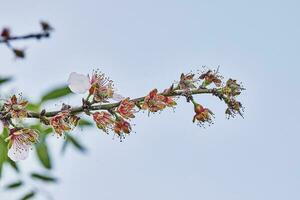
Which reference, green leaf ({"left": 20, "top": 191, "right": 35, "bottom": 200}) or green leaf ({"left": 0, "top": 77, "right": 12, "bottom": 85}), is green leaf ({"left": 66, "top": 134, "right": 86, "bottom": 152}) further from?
green leaf ({"left": 0, "top": 77, "right": 12, "bottom": 85})

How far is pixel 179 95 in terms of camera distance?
2520 millimetres

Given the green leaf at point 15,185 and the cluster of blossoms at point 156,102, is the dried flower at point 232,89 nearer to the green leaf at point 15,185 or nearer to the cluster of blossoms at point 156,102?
the cluster of blossoms at point 156,102

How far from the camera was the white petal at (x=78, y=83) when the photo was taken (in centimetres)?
261

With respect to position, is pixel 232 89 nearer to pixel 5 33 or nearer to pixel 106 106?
pixel 106 106

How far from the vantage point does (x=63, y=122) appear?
2473 mm

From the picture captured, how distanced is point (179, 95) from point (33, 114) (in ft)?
1.77

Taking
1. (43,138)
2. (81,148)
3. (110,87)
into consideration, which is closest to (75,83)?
(110,87)

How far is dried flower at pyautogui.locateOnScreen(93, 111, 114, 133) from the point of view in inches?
97.9

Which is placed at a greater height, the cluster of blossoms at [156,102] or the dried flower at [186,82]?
the dried flower at [186,82]

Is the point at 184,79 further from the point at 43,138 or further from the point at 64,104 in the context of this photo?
the point at 43,138

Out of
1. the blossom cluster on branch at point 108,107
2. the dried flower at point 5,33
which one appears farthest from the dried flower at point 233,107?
the dried flower at point 5,33

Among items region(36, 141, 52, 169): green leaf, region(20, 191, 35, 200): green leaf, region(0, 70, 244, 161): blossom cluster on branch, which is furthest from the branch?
region(20, 191, 35, 200): green leaf

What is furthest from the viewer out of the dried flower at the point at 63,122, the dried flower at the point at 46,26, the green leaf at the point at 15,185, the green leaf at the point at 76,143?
the green leaf at the point at 76,143

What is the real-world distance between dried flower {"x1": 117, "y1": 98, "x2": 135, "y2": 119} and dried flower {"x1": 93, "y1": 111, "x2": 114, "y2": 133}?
0.06 metres
